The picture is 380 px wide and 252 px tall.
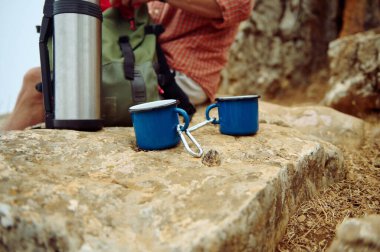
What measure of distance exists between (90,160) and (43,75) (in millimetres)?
476

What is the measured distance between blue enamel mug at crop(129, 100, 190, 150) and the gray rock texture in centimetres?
290

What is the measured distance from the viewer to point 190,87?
5.44 feet

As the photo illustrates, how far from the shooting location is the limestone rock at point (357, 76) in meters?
2.19

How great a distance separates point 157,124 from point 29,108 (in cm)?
88

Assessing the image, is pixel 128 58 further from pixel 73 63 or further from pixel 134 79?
pixel 73 63

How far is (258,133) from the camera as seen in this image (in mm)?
1239

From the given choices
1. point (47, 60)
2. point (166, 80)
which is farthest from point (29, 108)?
point (166, 80)

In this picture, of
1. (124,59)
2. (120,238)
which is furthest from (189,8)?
(120,238)

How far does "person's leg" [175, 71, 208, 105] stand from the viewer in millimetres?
1608

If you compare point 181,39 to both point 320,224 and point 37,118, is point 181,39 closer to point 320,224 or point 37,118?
point 37,118

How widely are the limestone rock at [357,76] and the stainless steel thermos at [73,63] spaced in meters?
1.82

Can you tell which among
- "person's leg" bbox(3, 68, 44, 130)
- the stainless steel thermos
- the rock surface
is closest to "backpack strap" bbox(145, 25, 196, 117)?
the stainless steel thermos

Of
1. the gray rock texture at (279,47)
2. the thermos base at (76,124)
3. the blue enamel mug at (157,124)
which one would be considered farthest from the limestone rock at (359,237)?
the gray rock texture at (279,47)

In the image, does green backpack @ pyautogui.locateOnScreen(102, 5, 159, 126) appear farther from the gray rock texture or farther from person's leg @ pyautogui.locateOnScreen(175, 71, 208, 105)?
the gray rock texture
